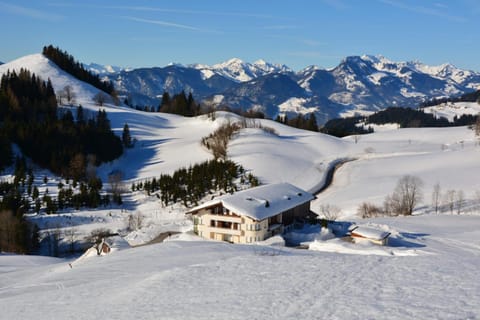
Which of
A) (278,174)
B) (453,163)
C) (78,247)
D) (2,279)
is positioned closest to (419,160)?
(453,163)

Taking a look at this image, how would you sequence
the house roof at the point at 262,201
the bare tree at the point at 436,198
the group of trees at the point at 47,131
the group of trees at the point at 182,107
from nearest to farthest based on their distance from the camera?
the house roof at the point at 262,201 < the bare tree at the point at 436,198 < the group of trees at the point at 47,131 < the group of trees at the point at 182,107

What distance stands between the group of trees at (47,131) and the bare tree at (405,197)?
45.9 meters

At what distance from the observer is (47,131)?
74.2 metres

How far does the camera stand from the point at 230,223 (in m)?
34.2

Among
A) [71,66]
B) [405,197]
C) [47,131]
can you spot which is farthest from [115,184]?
[71,66]

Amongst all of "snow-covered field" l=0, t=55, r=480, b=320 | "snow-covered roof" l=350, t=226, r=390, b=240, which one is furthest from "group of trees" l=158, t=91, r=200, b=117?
"snow-covered roof" l=350, t=226, r=390, b=240

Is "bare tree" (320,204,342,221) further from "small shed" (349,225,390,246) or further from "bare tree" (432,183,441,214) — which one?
Answer: "small shed" (349,225,390,246)

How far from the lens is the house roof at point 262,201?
3306 cm

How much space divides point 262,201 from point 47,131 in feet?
176

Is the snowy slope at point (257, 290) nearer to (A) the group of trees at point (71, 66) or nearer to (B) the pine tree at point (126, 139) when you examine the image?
(B) the pine tree at point (126, 139)

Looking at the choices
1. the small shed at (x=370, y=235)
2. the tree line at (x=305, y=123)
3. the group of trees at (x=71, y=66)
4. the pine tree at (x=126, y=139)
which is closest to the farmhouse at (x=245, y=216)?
the small shed at (x=370, y=235)

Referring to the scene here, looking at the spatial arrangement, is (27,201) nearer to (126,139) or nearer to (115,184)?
(115,184)

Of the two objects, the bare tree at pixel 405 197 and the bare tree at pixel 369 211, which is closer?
the bare tree at pixel 369 211

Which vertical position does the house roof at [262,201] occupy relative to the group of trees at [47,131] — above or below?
below
